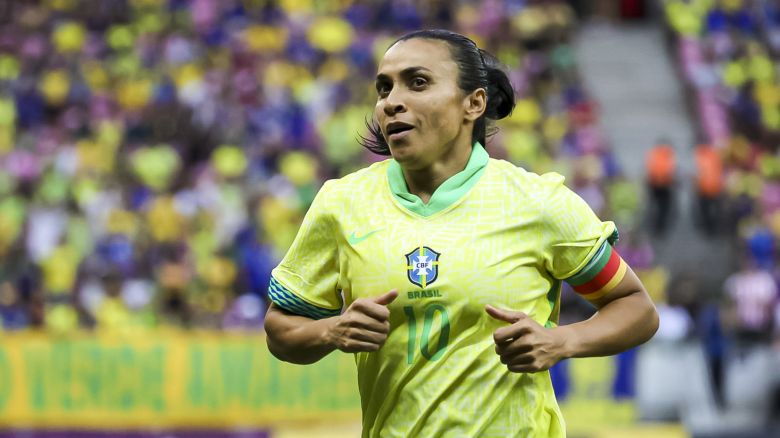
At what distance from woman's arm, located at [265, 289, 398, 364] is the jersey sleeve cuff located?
0.07 feet

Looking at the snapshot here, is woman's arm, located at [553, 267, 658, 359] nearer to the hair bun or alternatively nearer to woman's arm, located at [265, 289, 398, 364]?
woman's arm, located at [265, 289, 398, 364]

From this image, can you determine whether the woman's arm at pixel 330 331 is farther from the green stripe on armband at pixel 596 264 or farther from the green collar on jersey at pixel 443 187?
the green stripe on armband at pixel 596 264

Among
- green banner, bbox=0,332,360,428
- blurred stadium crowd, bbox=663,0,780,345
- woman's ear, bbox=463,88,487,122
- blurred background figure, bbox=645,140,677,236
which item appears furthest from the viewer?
blurred background figure, bbox=645,140,677,236

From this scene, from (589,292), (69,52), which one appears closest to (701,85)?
(69,52)

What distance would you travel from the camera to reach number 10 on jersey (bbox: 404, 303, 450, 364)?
13.1 feet

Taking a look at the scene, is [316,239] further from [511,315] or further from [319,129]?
[319,129]

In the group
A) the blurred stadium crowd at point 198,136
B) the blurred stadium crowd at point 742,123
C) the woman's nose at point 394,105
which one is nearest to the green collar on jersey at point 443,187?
the woman's nose at point 394,105

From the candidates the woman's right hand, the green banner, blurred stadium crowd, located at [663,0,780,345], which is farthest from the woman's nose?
blurred stadium crowd, located at [663,0,780,345]

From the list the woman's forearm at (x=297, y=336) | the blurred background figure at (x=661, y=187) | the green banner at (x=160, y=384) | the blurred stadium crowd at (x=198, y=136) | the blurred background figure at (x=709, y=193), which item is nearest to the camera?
the woman's forearm at (x=297, y=336)

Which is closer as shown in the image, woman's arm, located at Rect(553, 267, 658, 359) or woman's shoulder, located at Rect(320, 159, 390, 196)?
woman's arm, located at Rect(553, 267, 658, 359)

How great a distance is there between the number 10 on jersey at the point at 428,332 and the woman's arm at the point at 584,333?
0.56 ft

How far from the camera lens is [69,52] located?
1841cm

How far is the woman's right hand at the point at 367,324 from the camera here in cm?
384

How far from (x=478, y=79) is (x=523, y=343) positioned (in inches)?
33.5
